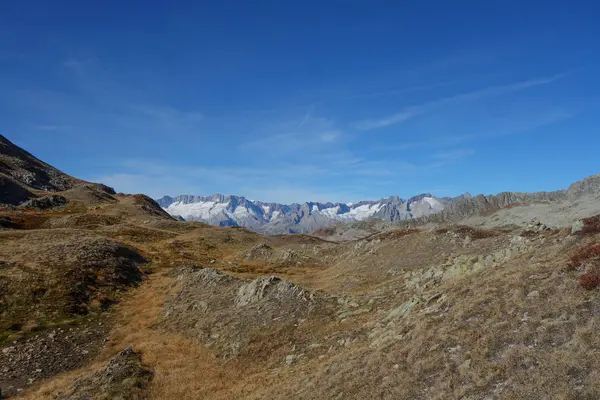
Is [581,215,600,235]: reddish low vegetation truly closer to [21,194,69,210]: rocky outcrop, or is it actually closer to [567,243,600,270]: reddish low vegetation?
[567,243,600,270]: reddish low vegetation

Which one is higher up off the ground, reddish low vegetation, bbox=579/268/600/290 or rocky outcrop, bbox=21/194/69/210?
rocky outcrop, bbox=21/194/69/210

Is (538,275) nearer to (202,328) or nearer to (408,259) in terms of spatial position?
(202,328)

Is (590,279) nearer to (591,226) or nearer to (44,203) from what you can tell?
(591,226)

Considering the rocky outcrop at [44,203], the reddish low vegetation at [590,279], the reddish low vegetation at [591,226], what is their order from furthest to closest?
1. the rocky outcrop at [44,203]
2. the reddish low vegetation at [591,226]
3. the reddish low vegetation at [590,279]

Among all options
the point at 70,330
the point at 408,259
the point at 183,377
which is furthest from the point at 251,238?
the point at 183,377

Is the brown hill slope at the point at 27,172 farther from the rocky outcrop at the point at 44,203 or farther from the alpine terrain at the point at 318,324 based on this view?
the alpine terrain at the point at 318,324

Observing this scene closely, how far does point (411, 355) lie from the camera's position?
1686 cm

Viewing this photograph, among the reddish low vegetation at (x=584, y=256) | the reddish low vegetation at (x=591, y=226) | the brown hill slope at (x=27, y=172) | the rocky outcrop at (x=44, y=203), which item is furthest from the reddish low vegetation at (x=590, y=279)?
the brown hill slope at (x=27, y=172)

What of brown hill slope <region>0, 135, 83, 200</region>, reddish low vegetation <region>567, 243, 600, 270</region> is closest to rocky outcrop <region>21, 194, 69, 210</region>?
brown hill slope <region>0, 135, 83, 200</region>

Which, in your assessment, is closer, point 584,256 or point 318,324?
point 584,256

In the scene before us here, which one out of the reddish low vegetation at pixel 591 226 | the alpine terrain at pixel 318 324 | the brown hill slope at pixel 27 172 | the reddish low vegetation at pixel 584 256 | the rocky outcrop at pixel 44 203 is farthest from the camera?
the brown hill slope at pixel 27 172

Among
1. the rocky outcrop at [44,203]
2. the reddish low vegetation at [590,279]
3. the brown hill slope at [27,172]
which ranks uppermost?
the brown hill slope at [27,172]

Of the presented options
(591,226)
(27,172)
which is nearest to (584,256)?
(591,226)

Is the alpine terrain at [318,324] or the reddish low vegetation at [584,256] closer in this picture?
the alpine terrain at [318,324]
